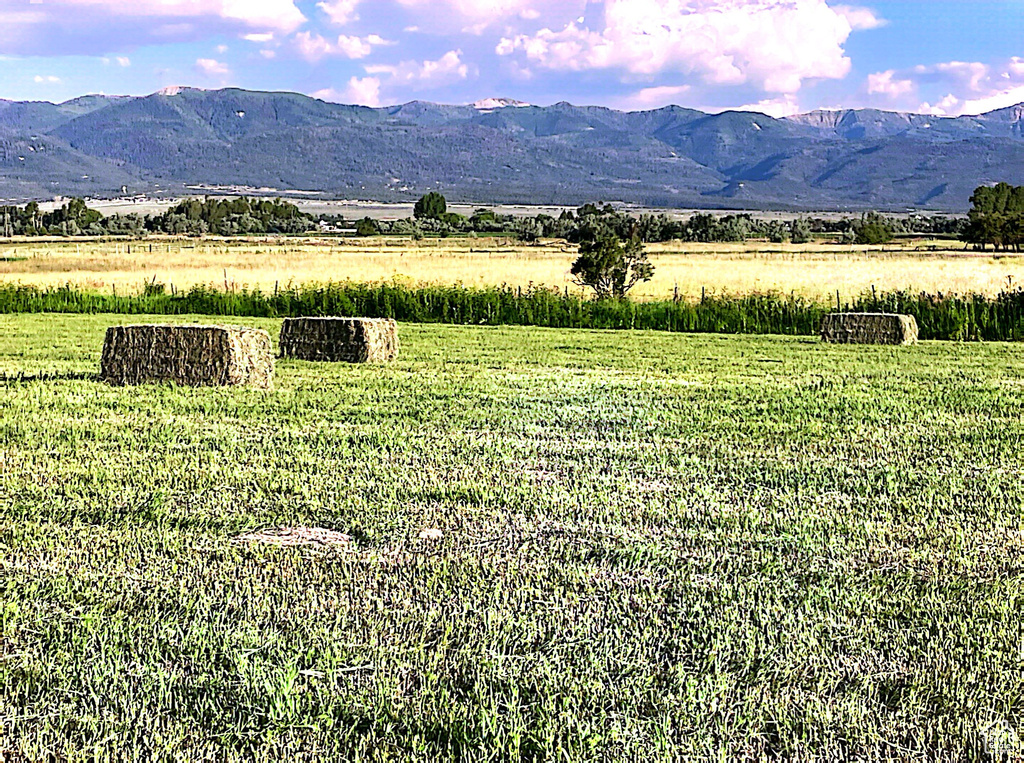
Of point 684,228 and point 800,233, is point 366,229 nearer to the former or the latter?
point 684,228

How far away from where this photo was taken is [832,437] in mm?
9602

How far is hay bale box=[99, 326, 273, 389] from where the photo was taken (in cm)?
1297

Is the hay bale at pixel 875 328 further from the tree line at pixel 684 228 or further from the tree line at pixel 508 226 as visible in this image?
the tree line at pixel 508 226

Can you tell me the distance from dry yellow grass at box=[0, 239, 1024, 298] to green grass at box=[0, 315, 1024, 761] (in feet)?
84.6

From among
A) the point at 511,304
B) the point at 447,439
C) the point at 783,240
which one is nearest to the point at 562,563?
the point at 447,439

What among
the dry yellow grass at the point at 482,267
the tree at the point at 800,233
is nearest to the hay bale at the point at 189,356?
the dry yellow grass at the point at 482,267

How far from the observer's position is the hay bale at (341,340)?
16859 mm

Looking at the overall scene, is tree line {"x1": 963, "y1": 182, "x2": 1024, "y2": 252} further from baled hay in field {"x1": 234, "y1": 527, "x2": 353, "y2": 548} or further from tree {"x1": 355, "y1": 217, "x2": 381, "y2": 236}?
baled hay in field {"x1": 234, "y1": 527, "x2": 353, "y2": 548}

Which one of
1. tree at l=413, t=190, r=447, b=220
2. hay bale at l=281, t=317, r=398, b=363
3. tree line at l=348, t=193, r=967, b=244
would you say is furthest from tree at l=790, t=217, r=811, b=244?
hay bale at l=281, t=317, r=398, b=363

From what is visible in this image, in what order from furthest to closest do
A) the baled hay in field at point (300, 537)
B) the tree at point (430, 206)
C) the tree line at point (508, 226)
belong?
the tree at point (430, 206), the tree line at point (508, 226), the baled hay in field at point (300, 537)

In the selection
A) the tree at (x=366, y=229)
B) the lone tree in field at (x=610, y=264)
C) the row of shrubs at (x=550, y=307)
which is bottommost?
the row of shrubs at (x=550, y=307)

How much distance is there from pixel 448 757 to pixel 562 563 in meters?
2.08

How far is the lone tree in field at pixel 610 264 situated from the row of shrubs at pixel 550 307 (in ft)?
14.2

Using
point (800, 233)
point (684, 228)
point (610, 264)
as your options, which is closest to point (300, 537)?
point (610, 264)
